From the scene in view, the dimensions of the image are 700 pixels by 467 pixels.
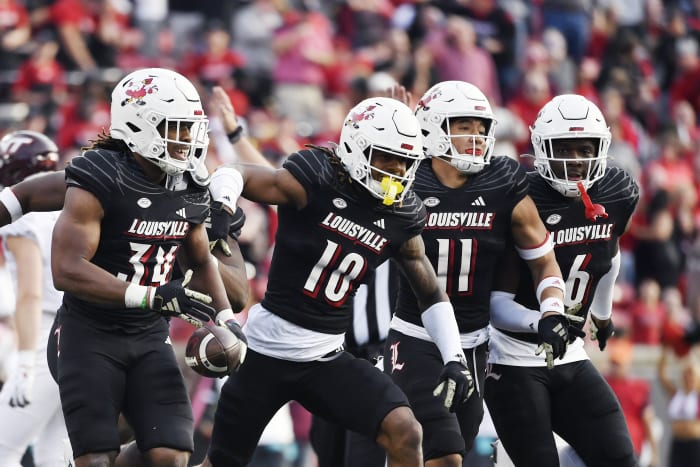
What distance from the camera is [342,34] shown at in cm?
1474

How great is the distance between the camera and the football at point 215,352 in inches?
227

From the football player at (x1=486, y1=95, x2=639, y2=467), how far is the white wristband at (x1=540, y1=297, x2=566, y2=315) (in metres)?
0.09

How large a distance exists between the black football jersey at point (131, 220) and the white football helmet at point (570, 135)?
1.84 metres

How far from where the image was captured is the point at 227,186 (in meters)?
6.10

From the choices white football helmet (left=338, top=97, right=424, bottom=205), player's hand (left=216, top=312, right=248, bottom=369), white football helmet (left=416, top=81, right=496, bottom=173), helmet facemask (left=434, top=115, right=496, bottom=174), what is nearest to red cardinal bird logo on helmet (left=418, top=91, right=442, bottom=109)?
white football helmet (left=416, top=81, right=496, bottom=173)

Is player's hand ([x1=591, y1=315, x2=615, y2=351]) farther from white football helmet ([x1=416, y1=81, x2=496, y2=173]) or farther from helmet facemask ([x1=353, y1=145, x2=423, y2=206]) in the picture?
helmet facemask ([x1=353, y1=145, x2=423, y2=206])

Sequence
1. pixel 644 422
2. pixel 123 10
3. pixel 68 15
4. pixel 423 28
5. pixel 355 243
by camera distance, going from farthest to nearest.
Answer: pixel 423 28 < pixel 123 10 < pixel 68 15 < pixel 644 422 < pixel 355 243

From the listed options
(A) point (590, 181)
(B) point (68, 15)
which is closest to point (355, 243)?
(A) point (590, 181)

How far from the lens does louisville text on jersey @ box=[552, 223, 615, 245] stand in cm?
694

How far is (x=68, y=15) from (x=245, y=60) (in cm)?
185

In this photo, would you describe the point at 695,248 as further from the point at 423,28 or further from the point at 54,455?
the point at 54,455

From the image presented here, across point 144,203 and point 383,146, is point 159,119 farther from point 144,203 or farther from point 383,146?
point 383,146

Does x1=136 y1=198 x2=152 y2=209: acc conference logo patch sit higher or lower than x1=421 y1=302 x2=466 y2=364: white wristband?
higher

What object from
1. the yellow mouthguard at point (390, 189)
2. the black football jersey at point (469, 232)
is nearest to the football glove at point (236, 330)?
the yellow mouthguard at point (390, 189)
